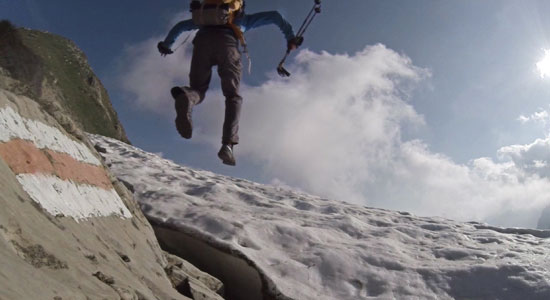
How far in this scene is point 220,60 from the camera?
15.5 ft

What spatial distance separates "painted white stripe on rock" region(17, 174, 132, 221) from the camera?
2523 millimetres

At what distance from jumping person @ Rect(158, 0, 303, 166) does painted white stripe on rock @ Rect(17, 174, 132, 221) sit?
3.59 ft

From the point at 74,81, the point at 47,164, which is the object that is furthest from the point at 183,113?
the point at 74,81

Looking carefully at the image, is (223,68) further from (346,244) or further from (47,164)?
(346,244)

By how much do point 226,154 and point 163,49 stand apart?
1.95m

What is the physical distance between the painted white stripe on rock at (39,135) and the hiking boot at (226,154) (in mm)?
1250

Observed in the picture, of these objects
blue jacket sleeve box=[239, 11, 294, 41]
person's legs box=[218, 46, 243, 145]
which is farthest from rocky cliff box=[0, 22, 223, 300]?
blue jacket sleeve box=[239, 11, 294, 41]

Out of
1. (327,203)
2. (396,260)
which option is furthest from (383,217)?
(396,260)

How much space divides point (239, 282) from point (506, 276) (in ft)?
10.1

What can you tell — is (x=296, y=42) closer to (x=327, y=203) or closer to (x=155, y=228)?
(x=155, y=228)

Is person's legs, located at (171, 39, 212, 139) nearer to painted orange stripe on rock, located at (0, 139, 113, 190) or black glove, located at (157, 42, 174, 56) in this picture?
black glove, located at (157, 42, 174, 56)


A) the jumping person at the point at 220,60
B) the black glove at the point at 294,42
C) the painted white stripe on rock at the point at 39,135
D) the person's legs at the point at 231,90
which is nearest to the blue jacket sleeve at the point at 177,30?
the jumping person at the point at 220,60

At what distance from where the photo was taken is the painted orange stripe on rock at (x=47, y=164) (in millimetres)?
2578

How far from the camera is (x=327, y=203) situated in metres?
7.60
